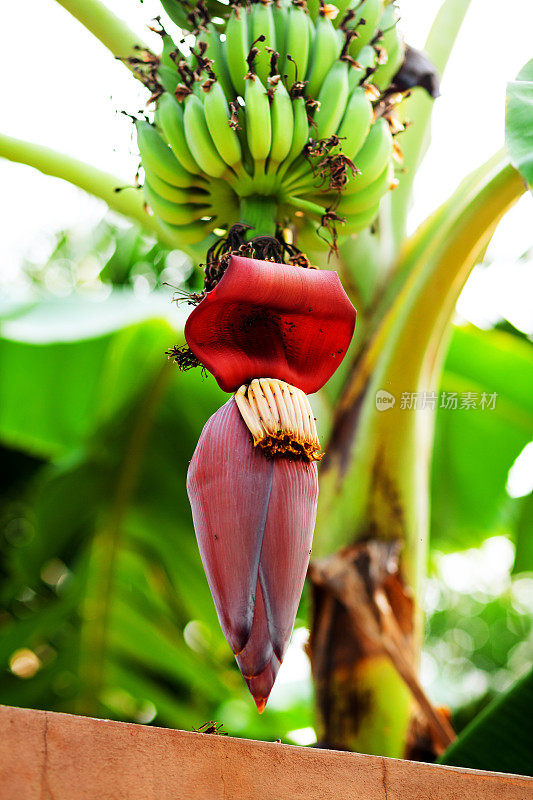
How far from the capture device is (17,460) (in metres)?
1.75

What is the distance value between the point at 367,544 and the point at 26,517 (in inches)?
42.0

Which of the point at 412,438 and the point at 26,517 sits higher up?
the point at 412,438

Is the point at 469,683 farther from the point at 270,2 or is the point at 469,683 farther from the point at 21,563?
the point at 270,2

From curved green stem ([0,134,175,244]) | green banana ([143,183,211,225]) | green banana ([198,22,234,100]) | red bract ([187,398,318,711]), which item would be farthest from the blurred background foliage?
red bract ([187,398,318,711])

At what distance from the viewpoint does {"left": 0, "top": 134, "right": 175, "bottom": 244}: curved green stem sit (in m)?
0.84

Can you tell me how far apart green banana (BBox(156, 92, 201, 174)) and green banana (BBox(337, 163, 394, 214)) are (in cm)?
12

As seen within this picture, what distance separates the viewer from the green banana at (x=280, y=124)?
55cm

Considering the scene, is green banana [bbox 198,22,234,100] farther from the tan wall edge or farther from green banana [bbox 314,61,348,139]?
the tan wall edge

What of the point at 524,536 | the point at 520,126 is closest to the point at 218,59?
the point at 520,126

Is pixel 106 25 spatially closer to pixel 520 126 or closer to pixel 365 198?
pixel 365 198

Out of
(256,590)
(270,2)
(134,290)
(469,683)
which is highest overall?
(270,2)

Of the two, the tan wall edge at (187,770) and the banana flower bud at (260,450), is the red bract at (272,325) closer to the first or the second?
the banana flower bud at (260,450)

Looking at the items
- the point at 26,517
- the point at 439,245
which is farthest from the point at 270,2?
the point at 26,517

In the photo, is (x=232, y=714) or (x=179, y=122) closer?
(x=179, y=122)
